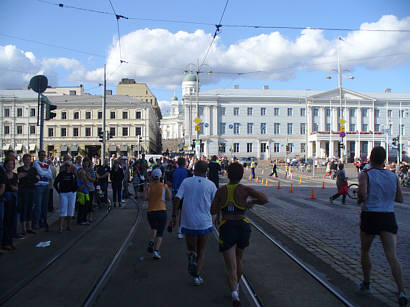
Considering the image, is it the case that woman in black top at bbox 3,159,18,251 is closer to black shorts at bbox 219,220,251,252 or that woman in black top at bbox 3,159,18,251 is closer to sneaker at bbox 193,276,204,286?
sneaker at bbox 193,276,204,286

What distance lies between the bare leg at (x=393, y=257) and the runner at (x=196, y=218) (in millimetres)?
2352

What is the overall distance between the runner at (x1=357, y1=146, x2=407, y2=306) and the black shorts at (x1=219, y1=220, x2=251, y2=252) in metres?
1.67

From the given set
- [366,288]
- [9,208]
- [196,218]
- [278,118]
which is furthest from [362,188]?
[278,118]

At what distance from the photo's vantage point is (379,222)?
503 centimetres

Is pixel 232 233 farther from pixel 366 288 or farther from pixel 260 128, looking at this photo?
pixel 260 128

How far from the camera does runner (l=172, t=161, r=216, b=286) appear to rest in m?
5.66

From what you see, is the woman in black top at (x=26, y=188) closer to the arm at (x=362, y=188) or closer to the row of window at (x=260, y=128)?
the arm at (x=362, y=188)

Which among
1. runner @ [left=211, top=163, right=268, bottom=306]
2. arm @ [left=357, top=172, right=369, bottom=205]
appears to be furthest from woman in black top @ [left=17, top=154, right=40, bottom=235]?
arm @ [left=357, top=172, right=369, bottom=205]

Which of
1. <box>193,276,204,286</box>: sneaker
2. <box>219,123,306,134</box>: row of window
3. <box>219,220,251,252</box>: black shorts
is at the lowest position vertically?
<box>193,276,204,286</box>: sneaker

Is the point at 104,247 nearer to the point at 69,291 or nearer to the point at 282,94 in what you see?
the point at 69,291

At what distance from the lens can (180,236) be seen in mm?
9055

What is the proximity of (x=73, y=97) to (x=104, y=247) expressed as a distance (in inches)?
2765

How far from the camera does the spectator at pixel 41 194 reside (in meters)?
9.78

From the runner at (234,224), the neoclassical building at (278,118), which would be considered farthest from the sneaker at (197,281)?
the neoclassical building at (278,118)
